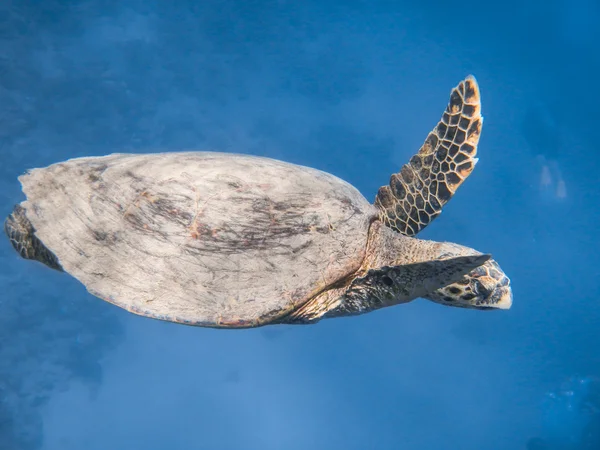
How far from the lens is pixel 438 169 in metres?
3.70

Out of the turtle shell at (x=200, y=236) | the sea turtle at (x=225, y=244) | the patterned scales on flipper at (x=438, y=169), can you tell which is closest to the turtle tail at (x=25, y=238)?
the sea turtle at (x=225, y=244)

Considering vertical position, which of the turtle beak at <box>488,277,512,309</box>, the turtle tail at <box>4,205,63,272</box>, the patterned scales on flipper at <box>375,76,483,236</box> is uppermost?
the patterned scales on flipper at <box>375,76,483,236</box>

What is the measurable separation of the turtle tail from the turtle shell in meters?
0.19

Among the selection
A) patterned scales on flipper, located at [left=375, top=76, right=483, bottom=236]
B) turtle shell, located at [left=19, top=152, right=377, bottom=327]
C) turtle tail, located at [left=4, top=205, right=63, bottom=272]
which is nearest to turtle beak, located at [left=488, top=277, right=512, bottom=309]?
→ patterned scales on flipper, located at [left=375, top=76, right=483, bottom=236]

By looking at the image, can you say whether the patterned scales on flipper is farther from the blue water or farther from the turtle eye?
the blue water

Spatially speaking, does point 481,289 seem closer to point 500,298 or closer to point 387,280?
point 500,298

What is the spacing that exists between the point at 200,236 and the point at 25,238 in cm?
154

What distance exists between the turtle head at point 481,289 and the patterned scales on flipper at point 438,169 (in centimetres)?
66

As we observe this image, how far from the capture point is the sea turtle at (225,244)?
109 inches

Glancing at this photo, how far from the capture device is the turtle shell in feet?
9.05

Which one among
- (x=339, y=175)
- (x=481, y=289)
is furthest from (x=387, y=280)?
(x=339, y=175)

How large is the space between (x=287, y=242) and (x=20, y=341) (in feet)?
77.2

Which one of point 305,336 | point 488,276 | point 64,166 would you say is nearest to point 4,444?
point 305,336

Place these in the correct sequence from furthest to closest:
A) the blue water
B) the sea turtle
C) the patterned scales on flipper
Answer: the blue water < the patterned scales on flipper < the sea turtle
